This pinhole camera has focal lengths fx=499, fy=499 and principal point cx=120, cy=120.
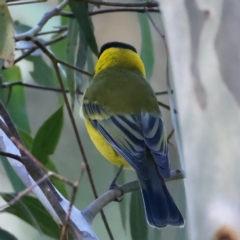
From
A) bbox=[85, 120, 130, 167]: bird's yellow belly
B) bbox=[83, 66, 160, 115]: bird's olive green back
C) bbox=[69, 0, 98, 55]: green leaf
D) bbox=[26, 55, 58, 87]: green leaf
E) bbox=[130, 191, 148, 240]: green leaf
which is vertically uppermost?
bbox=[69, 0, 98, 55]: green leaf

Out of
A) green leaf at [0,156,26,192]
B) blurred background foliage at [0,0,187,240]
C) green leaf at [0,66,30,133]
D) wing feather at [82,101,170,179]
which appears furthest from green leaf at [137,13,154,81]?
green leaf at [0,156,26,192]

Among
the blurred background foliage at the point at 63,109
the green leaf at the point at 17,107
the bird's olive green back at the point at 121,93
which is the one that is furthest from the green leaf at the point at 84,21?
the green leaf at the point at 17,107

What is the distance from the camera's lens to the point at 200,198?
1.42 feet

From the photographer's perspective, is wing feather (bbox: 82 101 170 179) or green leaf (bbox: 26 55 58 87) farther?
green leaf (bbox: 26 55 58 87)

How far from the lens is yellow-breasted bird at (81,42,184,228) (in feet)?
3.31

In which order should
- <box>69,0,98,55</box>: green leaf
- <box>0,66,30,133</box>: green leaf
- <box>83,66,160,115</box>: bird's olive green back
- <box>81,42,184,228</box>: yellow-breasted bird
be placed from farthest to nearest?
1. <box>0,66,30,133</box>: green leaf
2. <box>83,66,160,115</box>: bird's olive green back
3. <box>69,0,98,55</box>: green leaf
4. <box>81,42,184,228</box>: yellow-breasted bird

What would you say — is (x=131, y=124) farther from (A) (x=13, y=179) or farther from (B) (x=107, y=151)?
(A) (x=13, y=179)

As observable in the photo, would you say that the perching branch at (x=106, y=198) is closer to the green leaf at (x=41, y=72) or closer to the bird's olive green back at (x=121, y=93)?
the bird's olive green back at (x=121, y=93)

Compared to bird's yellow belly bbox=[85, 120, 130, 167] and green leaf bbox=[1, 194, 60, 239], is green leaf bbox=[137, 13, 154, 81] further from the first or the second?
green leaf bbox=[1, 194, 60, 239]

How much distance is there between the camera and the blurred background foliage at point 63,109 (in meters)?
1.14

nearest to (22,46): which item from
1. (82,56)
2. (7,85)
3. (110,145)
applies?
(7,85)

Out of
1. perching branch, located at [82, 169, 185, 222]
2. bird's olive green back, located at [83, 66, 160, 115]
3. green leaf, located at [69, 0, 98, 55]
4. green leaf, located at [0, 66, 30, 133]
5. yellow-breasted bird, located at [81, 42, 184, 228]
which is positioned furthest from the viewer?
green leaf, located at [0, 66, 30, 133]

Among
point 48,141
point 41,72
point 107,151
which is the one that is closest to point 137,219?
point 107,151

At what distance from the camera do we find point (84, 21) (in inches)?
44.7
